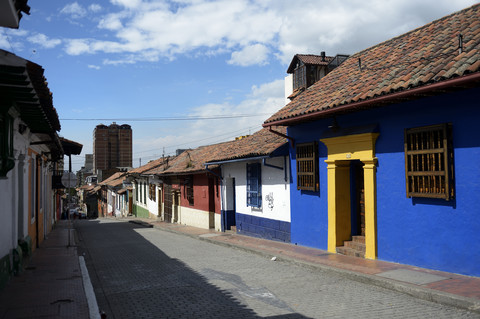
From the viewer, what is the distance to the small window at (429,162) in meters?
7.82

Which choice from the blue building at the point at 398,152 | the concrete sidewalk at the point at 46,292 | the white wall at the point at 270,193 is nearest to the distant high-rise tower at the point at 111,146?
the white wall at the point at 270,193

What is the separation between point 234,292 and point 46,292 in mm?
3365

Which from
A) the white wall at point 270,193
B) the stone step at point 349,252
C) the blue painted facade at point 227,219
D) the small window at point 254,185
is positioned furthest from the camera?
the blue painted facade at point 227,219

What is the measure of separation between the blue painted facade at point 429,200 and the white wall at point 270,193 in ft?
9.80

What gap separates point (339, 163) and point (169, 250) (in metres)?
6.24

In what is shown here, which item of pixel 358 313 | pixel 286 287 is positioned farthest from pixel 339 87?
pixel 358 313

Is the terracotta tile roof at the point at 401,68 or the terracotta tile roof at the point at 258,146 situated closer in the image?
the terracotta tile roof at the point at 401,68

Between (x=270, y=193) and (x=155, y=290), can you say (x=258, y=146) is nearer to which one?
(x=270, y=193)

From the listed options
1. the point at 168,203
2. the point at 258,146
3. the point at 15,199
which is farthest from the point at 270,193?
the point at 168,203

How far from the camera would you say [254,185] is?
15.2 metres

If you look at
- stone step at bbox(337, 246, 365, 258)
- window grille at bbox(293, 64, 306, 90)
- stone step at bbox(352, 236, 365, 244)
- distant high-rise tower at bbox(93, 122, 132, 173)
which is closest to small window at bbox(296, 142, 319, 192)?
stone step at bbox(352, 236, 365, 244)

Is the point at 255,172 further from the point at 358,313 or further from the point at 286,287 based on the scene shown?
the point at 358,313

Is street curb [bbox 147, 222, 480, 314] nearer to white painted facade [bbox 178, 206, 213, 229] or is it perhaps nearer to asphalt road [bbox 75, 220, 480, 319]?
asphalt road [bbox 75, 220, 480, 319]

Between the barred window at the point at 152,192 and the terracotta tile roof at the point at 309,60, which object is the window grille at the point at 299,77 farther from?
the barred window at the point at 152,192
